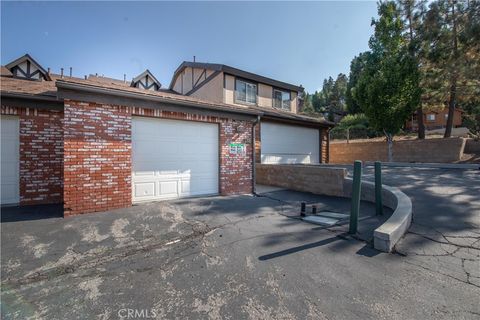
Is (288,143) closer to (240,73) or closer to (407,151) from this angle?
(240,73)

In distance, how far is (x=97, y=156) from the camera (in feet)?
19.1

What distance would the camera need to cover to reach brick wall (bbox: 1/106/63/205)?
655cm

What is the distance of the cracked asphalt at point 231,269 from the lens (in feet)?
8.06

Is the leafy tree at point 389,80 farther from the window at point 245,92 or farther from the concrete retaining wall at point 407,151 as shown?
the window at point 245,92

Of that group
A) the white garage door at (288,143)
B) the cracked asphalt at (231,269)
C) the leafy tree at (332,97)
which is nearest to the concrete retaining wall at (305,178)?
the white garage door at (288,143)

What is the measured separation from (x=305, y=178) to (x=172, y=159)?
5.01 meters

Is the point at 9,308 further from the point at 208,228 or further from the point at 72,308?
the point at 208,228

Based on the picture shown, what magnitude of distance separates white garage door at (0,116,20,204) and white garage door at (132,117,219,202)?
328 cm

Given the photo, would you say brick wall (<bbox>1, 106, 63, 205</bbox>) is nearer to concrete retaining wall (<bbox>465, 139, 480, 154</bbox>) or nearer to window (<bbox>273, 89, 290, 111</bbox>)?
window (<bbox>273, 89, 290, 111</bbox>)

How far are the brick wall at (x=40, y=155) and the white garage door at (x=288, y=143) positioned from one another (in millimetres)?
8547

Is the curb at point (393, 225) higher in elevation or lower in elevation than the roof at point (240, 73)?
lower

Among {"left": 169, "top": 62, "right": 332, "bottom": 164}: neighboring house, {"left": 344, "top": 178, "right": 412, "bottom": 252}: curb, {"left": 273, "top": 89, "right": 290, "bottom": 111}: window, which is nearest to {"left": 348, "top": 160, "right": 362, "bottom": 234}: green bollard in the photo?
{"left": 344, "top": 178, "right": 412, "bottom": 252}: curb

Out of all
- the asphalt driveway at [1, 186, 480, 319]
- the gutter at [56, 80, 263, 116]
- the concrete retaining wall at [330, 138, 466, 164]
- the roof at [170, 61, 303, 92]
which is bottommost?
the asphalt driveway at [1, 186, 480, 319]

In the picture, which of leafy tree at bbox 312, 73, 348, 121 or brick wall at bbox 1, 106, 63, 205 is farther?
leafy tree at bbox 312, 73, 348, 121
